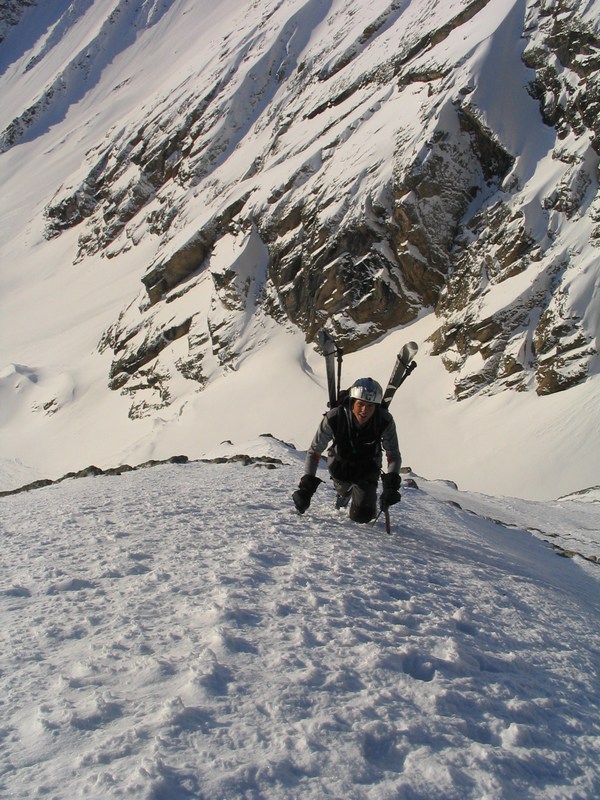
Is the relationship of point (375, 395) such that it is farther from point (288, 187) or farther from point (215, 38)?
point (215, 38)

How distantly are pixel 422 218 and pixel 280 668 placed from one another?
39.0 m

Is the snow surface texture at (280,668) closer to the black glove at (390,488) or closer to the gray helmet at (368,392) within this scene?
the black glove at (390,488)

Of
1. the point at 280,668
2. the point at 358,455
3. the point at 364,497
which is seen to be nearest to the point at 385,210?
the point at 358,455

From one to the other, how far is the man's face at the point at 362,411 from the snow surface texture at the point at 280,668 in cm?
129

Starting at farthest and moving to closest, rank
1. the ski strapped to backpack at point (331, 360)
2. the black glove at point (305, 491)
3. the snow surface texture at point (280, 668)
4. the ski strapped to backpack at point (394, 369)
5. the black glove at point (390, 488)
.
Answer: the ski strapped to backpack at point (331, 360) → the ski strapped to backpack at point (394, 369) → the black glove at point (305, 491) → the black glove at point (390, 488) → the snow surface texture at point (280, 668)

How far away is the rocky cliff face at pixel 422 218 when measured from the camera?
32750 mm

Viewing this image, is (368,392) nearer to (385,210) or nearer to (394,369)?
(394,369)

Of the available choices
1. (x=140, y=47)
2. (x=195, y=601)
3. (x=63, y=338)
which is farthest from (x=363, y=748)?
(x=140, y=47)

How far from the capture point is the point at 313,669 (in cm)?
311

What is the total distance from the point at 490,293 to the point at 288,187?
2030 centimetres

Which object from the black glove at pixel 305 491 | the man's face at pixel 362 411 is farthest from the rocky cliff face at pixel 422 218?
the black glove at pixel 305 491

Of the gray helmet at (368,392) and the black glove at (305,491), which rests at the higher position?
the gray helmet at (368,392)

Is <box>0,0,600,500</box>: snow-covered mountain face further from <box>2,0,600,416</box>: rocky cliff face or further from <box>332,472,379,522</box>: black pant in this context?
<box>332,472,379,522</box>: black pant

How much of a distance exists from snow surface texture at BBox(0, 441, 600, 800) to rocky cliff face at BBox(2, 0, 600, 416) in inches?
1128
